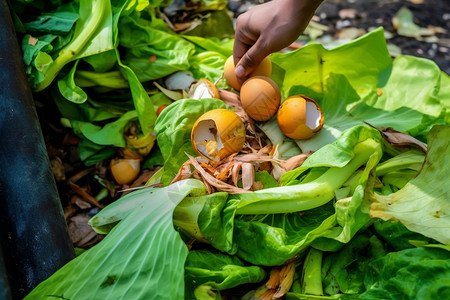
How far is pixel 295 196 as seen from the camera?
4.68 ft

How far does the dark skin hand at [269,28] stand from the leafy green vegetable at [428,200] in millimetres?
656

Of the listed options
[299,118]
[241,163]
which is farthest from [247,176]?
[299,118]

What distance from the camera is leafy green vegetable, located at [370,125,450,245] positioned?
1316 mm

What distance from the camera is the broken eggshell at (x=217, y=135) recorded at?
62.0 inches

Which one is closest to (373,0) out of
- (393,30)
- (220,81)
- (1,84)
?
(393,30)

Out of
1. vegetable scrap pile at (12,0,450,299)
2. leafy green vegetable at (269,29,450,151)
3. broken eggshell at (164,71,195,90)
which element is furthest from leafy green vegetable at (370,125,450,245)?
broken eggshell at (164,71,195,90)

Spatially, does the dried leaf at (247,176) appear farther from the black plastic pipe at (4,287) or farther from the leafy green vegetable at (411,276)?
the black plastic pipe at (4,287)

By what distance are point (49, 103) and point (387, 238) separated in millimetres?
1735

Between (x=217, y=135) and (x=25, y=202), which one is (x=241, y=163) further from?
(x=25, y=202)

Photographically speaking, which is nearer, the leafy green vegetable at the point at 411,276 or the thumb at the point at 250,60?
the leafy green vegetable at the point at 411,276

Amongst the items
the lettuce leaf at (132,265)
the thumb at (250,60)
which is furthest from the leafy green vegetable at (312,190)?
the thumb at (250,60)

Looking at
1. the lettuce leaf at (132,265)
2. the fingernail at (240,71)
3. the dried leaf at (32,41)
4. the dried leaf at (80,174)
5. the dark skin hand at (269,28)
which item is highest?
the dried leaf at (32,41)

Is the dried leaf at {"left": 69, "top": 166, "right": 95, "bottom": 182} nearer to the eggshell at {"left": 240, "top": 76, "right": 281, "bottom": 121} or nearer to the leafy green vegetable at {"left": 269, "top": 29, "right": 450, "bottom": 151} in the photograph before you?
the eggshell at {"left": 240, "top": 76, "right": 281, "bottom": 121}

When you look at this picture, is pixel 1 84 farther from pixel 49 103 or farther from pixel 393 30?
pixel 393 30
